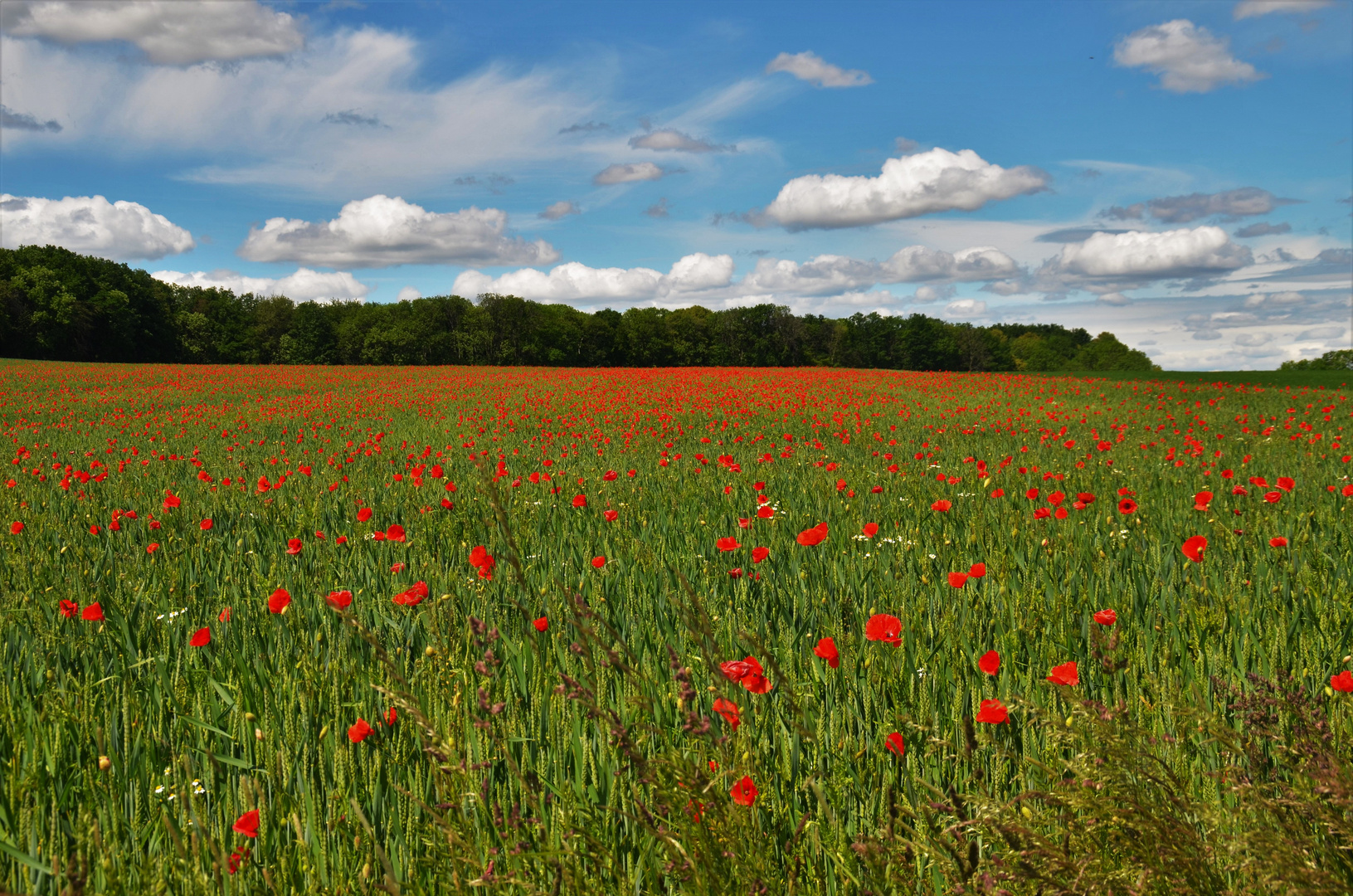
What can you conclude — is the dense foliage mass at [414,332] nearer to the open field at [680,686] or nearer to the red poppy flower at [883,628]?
the open field at [680,686]

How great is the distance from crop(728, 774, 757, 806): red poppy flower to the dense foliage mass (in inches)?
2915

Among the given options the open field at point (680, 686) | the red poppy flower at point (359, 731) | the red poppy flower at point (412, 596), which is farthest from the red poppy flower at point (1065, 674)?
the red poppy flower at point (359, 731)

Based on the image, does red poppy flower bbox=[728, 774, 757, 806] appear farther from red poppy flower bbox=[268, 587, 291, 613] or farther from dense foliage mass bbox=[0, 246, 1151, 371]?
dense foliage mass bbox=[0, 246, 1151, 371]

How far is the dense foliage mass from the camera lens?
200 feet

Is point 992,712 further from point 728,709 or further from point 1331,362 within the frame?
point 1331,362

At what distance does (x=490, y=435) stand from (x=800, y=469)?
5.92m

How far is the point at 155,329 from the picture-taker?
69.3 m

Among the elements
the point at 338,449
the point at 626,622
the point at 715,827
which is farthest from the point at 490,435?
the point at 715,827

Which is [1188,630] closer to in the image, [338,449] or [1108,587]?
[1108,587]

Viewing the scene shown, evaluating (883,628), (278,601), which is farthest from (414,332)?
(883,628)

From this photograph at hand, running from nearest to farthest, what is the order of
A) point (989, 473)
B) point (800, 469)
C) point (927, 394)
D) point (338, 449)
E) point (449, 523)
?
point (449, 523) → point (989, 473) → point (800, 469) → point (338, 449) → point (927, 394)

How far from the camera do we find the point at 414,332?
73.2 meters

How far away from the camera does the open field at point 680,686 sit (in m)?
1.58

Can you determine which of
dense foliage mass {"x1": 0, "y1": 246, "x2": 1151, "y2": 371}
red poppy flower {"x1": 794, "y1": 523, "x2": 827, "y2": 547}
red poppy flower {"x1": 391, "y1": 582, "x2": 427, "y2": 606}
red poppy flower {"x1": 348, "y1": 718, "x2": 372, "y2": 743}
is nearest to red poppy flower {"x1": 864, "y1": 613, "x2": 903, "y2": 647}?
red poppy flower {"x1": 794, "y1": 523, "x2": 827, "y2": 547}
